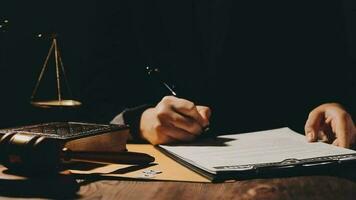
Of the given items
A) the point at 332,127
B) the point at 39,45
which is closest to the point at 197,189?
the point at 332,127

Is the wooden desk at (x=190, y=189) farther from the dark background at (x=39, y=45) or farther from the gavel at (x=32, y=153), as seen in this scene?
the dark background at (x=39, y=45)

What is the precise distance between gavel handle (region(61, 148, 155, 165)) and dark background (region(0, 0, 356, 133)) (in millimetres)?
642

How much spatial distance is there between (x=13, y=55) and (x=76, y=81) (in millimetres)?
386

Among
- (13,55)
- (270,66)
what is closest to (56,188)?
(13,55)

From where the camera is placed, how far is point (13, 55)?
176 cm

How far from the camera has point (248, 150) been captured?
41.0 inches

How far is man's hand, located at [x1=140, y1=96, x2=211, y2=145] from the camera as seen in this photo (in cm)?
118

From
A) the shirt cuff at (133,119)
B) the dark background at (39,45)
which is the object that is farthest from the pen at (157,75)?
the dark background at (39,45)

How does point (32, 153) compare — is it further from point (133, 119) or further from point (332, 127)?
point (332, 127)

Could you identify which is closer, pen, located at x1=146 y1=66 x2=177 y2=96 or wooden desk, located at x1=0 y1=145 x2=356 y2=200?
wooden desk, located at x1=0 y1=145 x2=356 y2=200

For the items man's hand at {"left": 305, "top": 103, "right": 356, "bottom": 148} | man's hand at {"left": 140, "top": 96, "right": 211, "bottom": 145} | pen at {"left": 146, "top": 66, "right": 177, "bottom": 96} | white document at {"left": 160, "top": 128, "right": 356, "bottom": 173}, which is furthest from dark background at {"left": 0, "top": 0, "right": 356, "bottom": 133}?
man's hand at {"left": 305, "top": 103, "right": 356, "bottom": 148}

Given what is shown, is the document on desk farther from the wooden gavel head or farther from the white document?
the wooden gavel head

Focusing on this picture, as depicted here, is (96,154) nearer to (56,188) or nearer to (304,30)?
(56,188)

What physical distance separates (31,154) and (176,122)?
16.7 inches
